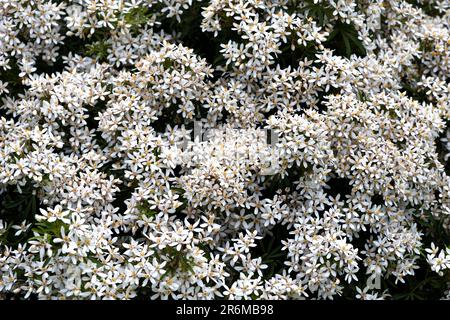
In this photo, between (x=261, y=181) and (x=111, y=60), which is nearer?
(x=261, y=181)

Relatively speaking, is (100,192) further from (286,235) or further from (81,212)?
→ (286,235)

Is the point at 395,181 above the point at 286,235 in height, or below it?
above

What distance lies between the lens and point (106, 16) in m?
5.04

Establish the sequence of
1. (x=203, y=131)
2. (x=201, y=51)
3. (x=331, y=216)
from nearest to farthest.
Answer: (x=331, y=216) < (x=203, y=131) < (x=201, y=51)

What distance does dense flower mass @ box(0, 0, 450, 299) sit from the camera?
4312mm

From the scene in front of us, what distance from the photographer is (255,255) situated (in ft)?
15.4

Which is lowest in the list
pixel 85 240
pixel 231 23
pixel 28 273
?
pixel 28 273

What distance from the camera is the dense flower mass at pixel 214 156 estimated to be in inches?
170

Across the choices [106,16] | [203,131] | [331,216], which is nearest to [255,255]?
[331,216]

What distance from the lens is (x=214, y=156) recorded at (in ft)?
15.0

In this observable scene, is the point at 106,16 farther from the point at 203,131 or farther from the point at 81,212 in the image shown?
the point at 81,212

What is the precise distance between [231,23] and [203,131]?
77cm

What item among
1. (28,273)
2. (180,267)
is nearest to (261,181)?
(180,267)

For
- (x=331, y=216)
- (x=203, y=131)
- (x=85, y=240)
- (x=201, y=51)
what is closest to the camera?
(x=85, y=240)
